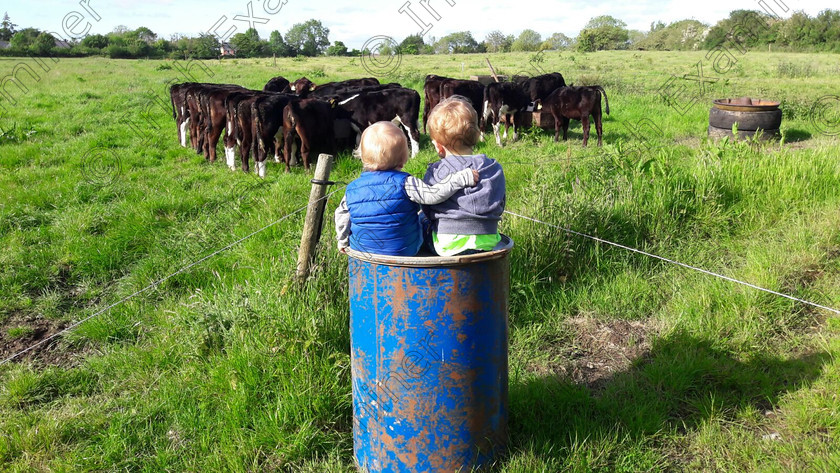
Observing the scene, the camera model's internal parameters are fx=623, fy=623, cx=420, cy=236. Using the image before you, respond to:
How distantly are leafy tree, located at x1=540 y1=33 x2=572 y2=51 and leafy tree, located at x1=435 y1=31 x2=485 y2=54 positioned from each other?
640cm

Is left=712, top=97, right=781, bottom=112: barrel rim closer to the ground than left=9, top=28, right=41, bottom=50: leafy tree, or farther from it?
closer to the ground

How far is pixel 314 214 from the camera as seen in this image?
3.69 metres

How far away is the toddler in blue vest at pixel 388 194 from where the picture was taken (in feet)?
8.06

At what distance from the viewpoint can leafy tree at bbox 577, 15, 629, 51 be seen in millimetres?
54031

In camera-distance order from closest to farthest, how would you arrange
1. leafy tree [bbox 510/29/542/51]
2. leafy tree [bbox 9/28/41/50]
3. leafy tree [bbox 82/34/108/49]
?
A: leafy tree [bbox 9/28/41/50] → leafy tree [bbox 82/34/108/49] → leafy tree [bbox 510/29/542/51]

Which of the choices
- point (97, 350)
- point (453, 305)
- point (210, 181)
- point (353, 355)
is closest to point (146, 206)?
point (210, 181)

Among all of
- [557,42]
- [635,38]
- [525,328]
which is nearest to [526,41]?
[557,42]

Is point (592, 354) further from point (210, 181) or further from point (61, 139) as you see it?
point (61, 139)

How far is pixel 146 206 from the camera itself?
664cm

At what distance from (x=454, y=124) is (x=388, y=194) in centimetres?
38

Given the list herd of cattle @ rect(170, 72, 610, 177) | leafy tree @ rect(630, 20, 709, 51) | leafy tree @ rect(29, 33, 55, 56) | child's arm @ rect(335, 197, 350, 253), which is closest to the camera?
child's arm @ rect(335, 197, 350, 253)

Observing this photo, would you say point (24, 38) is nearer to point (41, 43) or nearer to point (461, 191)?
point (41, 43)

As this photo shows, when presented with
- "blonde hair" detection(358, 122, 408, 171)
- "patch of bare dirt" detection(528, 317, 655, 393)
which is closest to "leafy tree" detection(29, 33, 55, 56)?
"patch of bare dirt" detection(528, 317, 655, 393)

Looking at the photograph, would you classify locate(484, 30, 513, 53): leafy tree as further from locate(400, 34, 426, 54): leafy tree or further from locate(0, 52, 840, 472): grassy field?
locate(0, 52, 840, 472): grassy field
